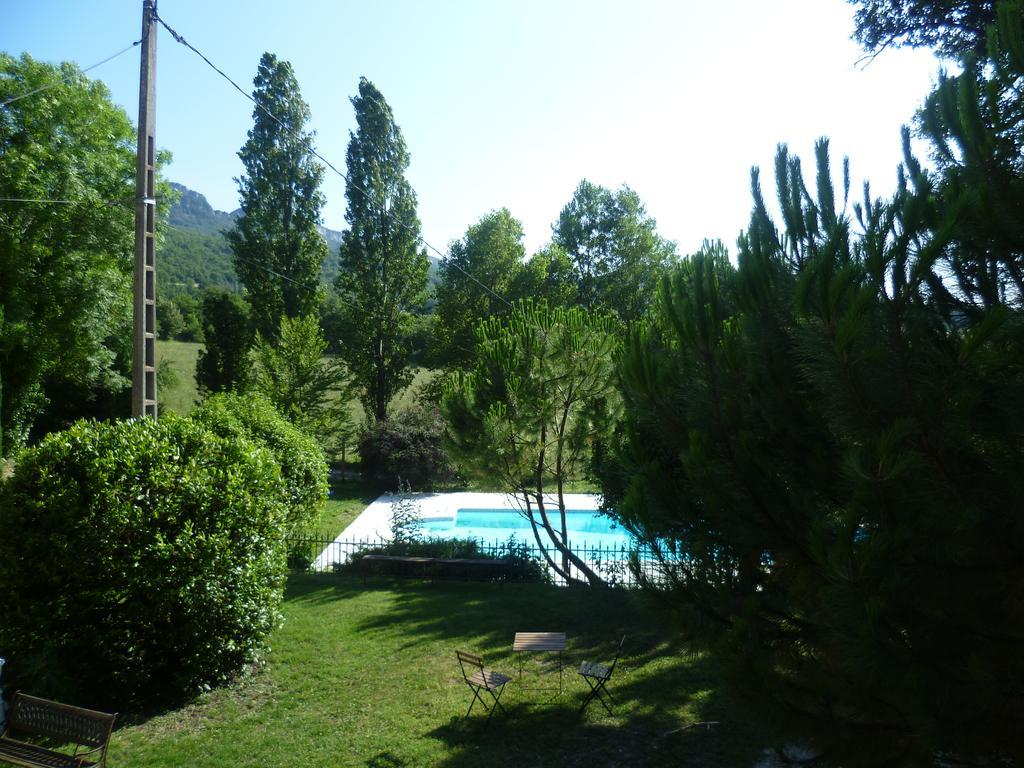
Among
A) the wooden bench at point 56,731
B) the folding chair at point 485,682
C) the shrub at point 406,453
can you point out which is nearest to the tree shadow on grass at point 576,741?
the folding chair at point 485,682

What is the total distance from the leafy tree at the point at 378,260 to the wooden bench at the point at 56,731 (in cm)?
2339

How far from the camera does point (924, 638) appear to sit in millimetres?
2896

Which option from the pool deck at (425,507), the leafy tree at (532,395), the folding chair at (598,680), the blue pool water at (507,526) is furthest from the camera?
the blue pool water at (507,526)

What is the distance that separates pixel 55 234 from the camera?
22.3m

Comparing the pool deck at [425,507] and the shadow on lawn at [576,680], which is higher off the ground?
the pool deck at [425,507]

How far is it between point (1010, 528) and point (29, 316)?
1007 inches

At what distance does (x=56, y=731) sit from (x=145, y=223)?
5817mm

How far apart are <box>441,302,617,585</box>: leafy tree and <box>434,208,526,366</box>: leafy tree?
60.0ft

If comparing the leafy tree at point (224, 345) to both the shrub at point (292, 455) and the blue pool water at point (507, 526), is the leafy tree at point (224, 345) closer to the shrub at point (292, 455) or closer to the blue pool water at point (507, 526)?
the blue pool water at point (507, 526)

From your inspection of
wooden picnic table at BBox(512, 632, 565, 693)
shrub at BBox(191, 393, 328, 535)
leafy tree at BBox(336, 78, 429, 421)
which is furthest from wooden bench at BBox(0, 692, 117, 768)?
leafy tree at BBox(336, 78, 429, 421)

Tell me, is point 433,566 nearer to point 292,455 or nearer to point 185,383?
point 292,455

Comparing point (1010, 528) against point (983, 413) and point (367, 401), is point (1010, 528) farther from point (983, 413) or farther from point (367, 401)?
point (367, 401)

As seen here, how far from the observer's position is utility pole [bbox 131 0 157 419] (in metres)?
8.62

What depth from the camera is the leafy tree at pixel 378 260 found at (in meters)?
28.7
